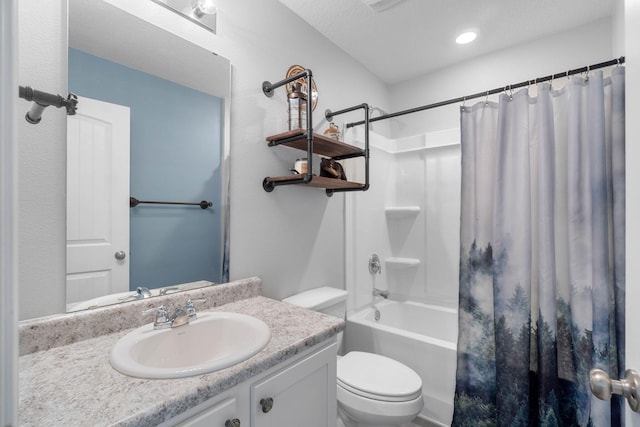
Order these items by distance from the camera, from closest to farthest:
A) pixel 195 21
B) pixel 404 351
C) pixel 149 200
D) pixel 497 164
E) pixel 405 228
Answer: pixel 149 200, pixel 195 21, pixel 497 164, pixel 404 351, pixel 405 228

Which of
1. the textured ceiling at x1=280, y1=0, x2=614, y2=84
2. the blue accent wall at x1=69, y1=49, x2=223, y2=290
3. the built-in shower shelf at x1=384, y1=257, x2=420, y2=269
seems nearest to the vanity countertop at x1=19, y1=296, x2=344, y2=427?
the blue accent wall at x1=69, y1=49, x2=223, y2=290

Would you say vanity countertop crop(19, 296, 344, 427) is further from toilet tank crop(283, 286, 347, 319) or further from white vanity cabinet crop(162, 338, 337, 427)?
toilet tank crop(283, 286, 347, 319)

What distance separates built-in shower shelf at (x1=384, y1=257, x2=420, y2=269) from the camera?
249 centimetres

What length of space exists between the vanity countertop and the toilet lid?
2.06 ft

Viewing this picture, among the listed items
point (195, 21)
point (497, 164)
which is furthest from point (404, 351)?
point (195, 21)

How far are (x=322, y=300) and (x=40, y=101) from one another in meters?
1.39

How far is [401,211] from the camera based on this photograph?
2.50 metres

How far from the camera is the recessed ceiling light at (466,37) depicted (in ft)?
6.40

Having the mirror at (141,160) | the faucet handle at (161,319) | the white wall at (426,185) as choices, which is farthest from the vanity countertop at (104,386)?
the white wall at (426,185)

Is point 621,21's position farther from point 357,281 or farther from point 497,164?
point 357,281

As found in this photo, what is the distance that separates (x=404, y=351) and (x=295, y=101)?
5.29 ft

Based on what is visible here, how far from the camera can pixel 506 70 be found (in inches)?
84.1

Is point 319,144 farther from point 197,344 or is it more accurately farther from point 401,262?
point 401,262

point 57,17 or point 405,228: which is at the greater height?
point 57,17
